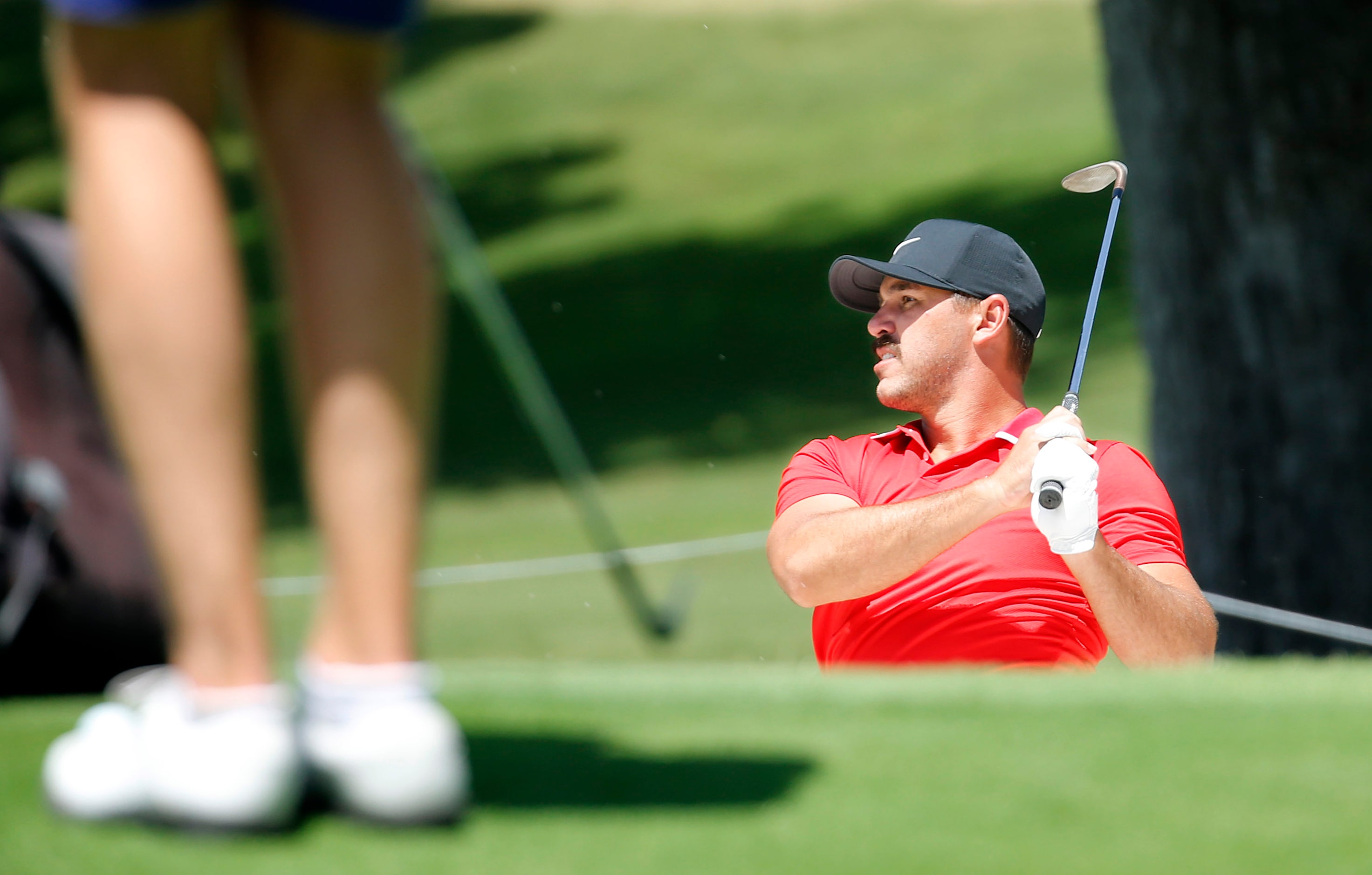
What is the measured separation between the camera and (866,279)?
2246mm

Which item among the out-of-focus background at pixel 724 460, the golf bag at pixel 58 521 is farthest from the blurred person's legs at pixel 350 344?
the golf bag at pixel 58 521

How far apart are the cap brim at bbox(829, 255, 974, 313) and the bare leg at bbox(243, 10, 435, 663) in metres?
1.03

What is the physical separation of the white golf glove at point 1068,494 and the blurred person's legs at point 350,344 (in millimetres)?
805

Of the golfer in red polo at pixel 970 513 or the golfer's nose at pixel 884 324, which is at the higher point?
the golfer's nose at pixel 884 324

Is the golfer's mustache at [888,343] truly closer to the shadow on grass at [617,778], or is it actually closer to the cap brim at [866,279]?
the cap brim at [866,279]

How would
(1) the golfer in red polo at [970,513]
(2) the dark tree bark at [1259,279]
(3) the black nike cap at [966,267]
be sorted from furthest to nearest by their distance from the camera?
(2) the dark tree bark at [1259,279], (3) the black nike cap at [966,267], (1) the golfer in red polo at [970,513]

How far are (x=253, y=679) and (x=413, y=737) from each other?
0.41ft

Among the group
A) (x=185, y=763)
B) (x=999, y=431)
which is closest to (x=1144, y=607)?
(x=999, y=431)

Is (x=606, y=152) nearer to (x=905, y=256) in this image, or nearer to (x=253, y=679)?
(x=905, y=256)

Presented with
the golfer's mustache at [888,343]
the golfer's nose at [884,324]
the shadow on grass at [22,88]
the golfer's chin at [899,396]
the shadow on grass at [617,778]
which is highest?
the golfer's nose at [884,324]

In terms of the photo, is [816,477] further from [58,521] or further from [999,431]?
[58,521]

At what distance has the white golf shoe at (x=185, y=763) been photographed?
1.12 meters

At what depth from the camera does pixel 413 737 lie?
115cm

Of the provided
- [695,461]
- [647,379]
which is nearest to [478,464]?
[695,461]
